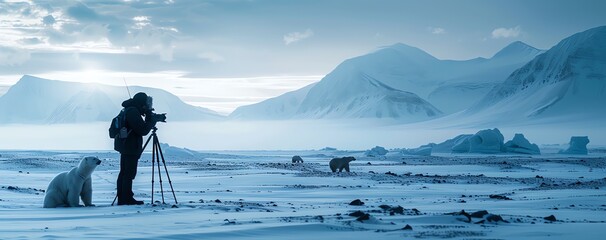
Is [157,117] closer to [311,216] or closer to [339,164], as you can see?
[311,216]

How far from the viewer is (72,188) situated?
1213cm

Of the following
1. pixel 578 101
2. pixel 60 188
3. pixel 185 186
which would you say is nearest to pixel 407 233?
pixel 60 188

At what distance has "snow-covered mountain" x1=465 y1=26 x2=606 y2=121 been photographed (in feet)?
541

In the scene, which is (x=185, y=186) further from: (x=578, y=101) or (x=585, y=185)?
(x=578, y=101)

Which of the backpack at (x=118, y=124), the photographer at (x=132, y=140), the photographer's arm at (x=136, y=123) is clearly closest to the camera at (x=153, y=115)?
the photographer at (x=132, y=140)

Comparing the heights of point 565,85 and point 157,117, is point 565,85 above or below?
above

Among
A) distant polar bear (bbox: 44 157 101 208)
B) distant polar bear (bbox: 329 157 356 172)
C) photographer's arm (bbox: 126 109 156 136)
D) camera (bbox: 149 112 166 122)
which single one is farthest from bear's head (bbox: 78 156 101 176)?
distant polar bear (bbox: 329 157 356 172)

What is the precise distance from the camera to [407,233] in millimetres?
8328

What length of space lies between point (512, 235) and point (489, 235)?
216mm

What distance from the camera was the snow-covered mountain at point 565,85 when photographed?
164750mm

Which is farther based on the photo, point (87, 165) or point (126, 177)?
point (126, 177)

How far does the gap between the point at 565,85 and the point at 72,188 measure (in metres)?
164

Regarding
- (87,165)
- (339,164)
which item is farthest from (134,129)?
(339,164)

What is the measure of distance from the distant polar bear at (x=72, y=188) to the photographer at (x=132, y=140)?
0.50 m
